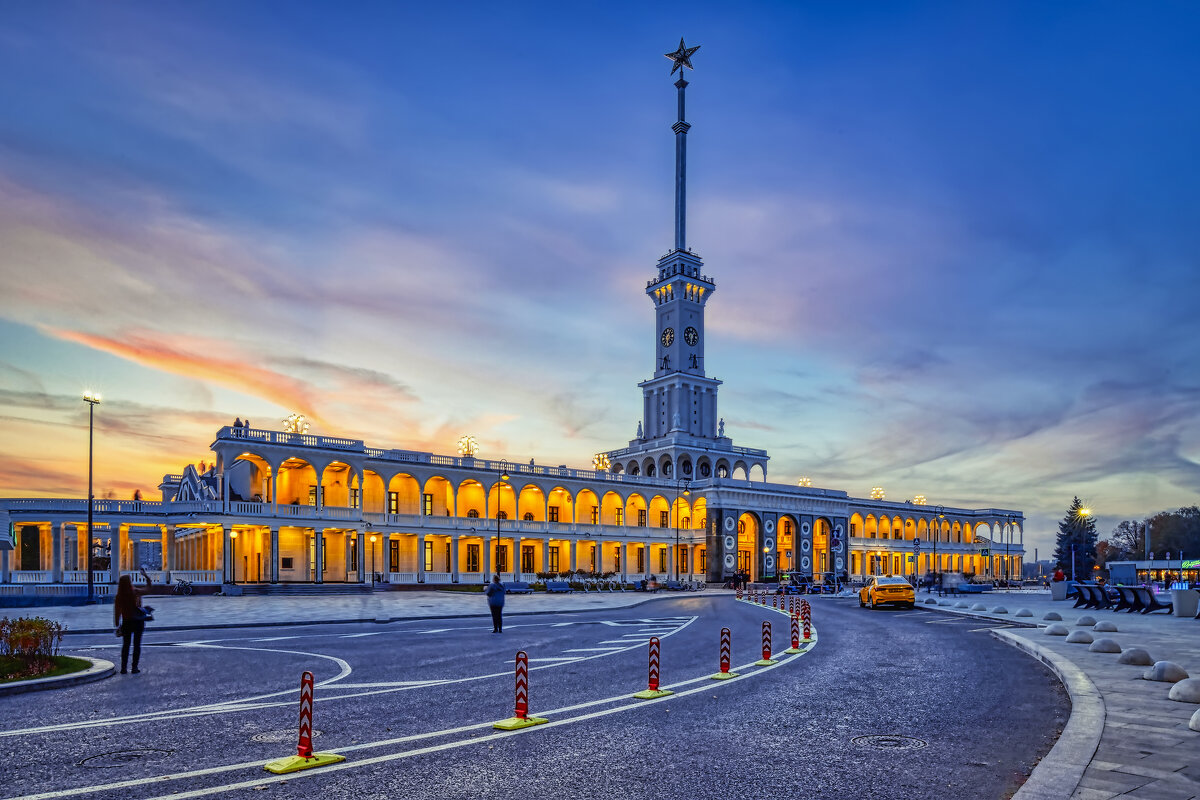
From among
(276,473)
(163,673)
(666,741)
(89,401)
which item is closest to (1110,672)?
(666,741)

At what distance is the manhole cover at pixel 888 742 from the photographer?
952 centimetres

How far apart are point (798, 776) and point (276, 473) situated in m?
59.9

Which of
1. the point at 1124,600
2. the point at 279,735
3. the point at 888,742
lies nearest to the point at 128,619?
the point at 279,735

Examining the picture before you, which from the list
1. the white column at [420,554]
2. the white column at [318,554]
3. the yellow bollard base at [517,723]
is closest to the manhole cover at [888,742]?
Answer: the yellow bollard base at [517,723]

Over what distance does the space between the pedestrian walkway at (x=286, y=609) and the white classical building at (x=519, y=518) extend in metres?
6.11

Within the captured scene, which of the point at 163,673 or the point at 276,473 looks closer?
the point at 163,673

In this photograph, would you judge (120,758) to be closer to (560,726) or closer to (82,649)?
(560,726)

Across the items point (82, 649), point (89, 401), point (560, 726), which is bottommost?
point (82, 649)

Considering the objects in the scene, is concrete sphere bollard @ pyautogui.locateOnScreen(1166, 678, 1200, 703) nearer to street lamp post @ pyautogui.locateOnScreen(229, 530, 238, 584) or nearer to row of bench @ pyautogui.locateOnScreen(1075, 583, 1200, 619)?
row of bench @ pyautogui.locateOnScreen(1075, 583, 1200, 619)

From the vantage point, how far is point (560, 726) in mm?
10641

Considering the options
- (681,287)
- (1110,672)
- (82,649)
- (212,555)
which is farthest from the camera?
(681,287)

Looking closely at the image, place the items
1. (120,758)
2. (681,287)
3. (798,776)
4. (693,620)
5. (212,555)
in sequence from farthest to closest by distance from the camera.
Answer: (681,287) < (212,555) < (693,620) < (120,758) < (798,776)

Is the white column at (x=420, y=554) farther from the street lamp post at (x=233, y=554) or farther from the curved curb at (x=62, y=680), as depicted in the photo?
the curved curb at (x=62, y=680)

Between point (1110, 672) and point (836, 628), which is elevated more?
point (1110, 672)
